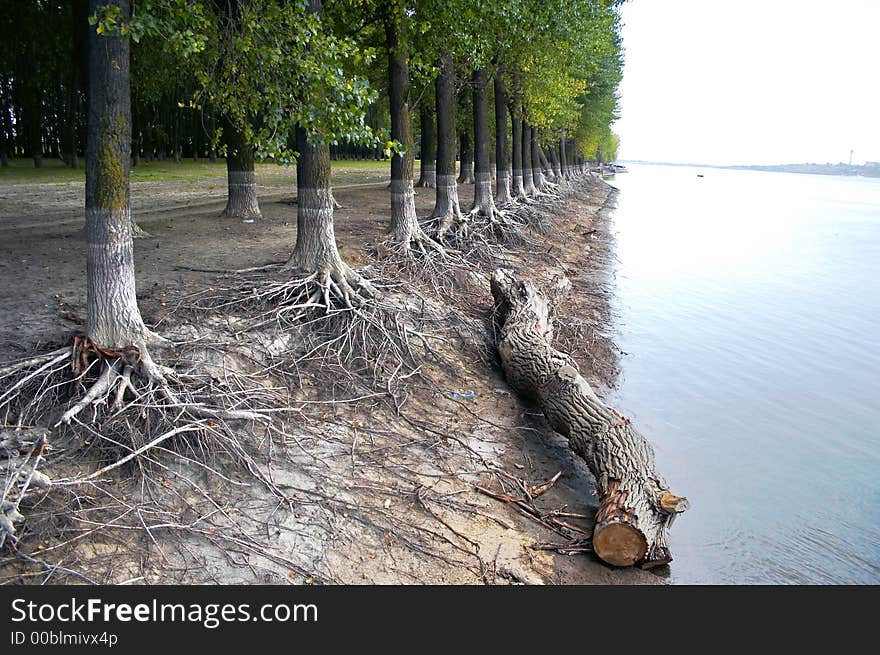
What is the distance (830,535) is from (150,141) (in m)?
44.2

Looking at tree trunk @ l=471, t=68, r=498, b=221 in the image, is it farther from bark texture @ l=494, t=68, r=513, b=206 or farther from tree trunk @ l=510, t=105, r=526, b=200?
tree trunk @ l=510, t=105, r=526, b=200

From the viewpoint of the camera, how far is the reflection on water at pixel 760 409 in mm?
6676

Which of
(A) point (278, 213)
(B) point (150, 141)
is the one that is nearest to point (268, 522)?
(A) point (278, 213)

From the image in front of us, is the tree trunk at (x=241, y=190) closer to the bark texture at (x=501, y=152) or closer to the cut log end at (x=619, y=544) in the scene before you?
the bark texture at (x=501, y=152)

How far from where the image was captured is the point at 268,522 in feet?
17.9

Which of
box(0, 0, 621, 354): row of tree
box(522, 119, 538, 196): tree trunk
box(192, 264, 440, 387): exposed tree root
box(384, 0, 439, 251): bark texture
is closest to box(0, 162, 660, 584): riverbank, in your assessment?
box(192, 264, 440, 387): exposed tree root

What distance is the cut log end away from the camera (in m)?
5.85

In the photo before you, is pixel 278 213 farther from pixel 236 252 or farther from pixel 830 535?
pixel 830 535

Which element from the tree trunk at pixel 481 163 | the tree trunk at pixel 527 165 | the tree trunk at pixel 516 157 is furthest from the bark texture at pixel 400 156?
the tree trunk at pixel 527 165

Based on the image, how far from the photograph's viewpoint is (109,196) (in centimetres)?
610

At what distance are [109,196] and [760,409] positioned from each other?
30.4 feet

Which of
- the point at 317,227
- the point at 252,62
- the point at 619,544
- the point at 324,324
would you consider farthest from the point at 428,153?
the point at 619,544

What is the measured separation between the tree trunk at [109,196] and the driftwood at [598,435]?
4.65 metres

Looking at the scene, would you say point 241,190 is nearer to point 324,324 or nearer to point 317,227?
point 317,227
